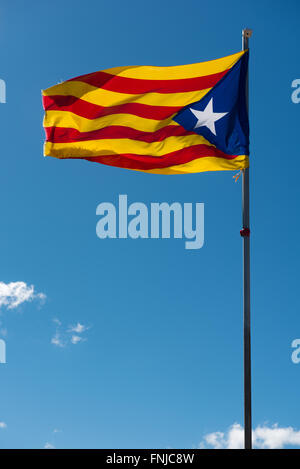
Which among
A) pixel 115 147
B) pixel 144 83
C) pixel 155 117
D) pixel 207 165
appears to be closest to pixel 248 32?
pixel 144 83

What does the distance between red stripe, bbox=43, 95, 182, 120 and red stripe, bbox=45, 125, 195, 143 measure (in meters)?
0.53

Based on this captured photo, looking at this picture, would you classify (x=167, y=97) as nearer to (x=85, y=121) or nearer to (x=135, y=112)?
(x=135, y=112)

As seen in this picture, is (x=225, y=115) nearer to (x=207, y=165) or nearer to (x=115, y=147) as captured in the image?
(x=207, y=165)

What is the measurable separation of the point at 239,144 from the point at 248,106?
1.15 metres

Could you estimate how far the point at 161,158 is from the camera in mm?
17531

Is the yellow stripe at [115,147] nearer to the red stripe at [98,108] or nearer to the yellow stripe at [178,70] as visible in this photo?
the red stripe at [98,108]

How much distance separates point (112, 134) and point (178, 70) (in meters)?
2.92

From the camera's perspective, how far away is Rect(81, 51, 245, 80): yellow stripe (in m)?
17.7

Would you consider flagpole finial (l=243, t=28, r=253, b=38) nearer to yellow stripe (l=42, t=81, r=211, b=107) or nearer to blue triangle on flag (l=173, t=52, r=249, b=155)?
blue triangle on flag (l=173, t=52, r=249, b=155)

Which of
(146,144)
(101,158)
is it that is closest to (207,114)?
(146,144)

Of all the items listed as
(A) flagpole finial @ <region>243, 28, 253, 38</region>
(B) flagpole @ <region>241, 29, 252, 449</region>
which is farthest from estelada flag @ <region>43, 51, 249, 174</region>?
(B) flagpole @ <region>241, 29, 252, 449</region>

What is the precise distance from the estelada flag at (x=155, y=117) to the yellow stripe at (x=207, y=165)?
29mm
